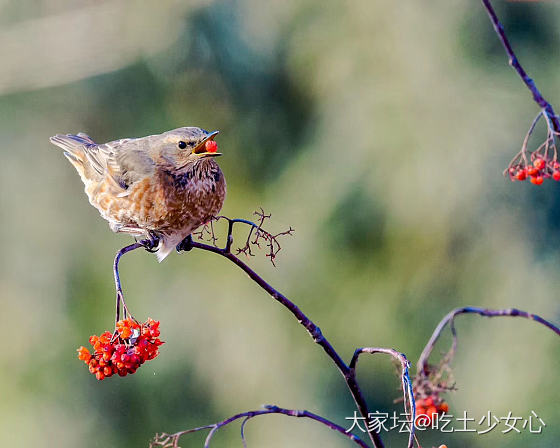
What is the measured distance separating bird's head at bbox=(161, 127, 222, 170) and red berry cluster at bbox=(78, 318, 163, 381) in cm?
101

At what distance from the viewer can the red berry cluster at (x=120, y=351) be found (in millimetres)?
2186

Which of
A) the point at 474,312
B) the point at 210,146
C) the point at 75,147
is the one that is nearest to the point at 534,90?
the point at 474,312

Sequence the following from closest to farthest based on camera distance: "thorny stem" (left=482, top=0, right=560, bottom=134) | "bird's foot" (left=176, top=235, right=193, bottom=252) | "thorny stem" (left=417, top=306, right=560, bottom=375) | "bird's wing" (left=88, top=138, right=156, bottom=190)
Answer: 1. "thorny stem" (left=482, top=0, right=560, bottom=134)
2. "thorny stem" (left=417, top=306, right=560, bottom=375)
3. "bird's foot" (left=176, top=235, right=193, bottom=252)
4. "bird's wing" (left=88, top=138, right=156, bottom=190)

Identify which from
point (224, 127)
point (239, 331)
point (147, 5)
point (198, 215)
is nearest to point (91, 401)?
point (239, 331)

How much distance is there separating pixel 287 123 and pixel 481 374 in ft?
9.58

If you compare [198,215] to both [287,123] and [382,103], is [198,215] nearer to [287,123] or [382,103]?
[382,103]

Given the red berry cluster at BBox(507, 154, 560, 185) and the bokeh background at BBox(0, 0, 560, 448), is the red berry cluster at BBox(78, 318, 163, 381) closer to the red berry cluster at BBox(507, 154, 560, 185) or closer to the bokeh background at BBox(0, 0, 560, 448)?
the red berry cluster at BBox(507, 154, 560, 185)

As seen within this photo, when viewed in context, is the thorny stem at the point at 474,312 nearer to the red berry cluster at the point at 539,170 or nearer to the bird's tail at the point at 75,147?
the red berry cluster at the point at 539,170

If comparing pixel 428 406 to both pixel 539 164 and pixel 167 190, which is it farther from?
pixel 167 190

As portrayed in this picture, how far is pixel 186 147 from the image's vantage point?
10.4 ft

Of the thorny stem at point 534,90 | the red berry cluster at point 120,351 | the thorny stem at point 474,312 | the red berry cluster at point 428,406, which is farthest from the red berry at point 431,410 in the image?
the thorny stem at point 534,90

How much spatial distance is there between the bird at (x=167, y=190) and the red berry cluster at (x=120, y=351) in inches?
35.0

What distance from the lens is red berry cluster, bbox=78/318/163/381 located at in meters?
2.19

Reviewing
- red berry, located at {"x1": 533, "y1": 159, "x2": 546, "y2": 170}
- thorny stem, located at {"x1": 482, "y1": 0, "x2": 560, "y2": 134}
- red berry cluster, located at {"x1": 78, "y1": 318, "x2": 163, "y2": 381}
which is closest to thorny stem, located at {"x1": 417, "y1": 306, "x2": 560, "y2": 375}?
thorny stem, located at {"x1": 482, "y1": 0, "x2": 560, "y2": 134}
